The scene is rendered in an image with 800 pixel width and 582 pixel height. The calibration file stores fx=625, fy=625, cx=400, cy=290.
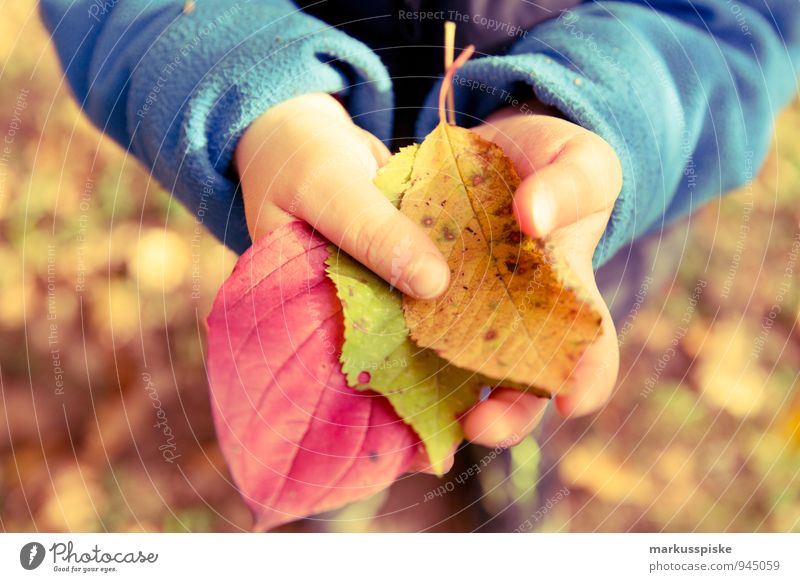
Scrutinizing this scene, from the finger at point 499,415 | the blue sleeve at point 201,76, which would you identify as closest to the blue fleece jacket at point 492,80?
the blue sleeve at point 201,76

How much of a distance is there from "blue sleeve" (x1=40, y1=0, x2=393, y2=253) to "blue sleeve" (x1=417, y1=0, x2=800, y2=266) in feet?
0.18

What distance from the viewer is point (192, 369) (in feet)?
1.15

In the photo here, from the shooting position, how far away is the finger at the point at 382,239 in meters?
0.25

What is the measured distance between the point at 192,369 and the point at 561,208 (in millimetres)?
218

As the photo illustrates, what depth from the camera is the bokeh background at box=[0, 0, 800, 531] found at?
1.12 ft

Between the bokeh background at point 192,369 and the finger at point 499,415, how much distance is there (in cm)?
6

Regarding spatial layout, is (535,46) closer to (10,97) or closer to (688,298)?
(688,298)

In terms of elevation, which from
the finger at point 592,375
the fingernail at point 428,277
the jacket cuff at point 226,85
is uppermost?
the jacket cuff at point 226,85
